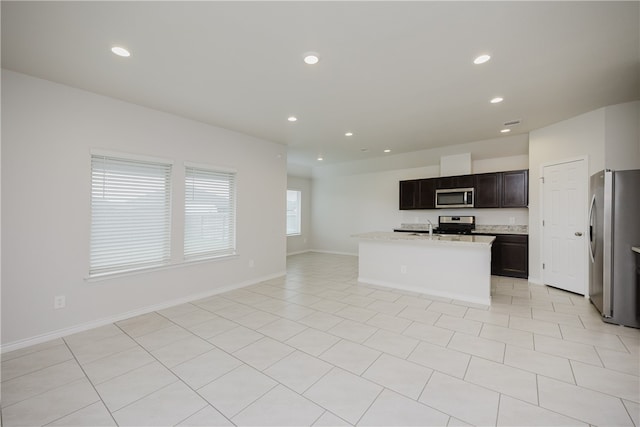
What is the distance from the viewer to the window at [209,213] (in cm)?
399

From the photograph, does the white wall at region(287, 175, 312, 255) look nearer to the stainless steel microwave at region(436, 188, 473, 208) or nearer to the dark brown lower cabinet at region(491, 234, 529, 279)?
the stainless steel microwave at region(436, 188, 473, 208)

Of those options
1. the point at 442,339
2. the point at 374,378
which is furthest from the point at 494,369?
the point at 374,378

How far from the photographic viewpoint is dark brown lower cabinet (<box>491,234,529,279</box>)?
197 inches

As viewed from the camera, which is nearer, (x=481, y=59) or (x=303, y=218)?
(x=481, y=59)

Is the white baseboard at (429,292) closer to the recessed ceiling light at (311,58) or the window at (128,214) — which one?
the window at (128,214)

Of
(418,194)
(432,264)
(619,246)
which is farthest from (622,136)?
(418,194)

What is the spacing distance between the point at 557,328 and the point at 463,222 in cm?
334

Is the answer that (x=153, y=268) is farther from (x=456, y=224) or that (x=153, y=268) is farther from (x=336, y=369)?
(x=456, y=224)

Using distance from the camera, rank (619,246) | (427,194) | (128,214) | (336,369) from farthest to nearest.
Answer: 1. (427,194)
2. (128,214)
3. (619,246)
4. (336,369)

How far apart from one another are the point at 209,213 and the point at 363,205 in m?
4.78

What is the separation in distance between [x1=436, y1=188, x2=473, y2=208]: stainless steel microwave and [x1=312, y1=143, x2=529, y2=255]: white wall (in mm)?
458

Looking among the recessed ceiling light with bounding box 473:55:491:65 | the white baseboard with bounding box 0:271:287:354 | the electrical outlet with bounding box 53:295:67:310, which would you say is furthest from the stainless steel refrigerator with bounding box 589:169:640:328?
the electrical outlet with bounding box 53:295:67:310

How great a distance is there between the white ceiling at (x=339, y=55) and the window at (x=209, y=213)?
966 mm

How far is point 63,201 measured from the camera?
2.84 meters
